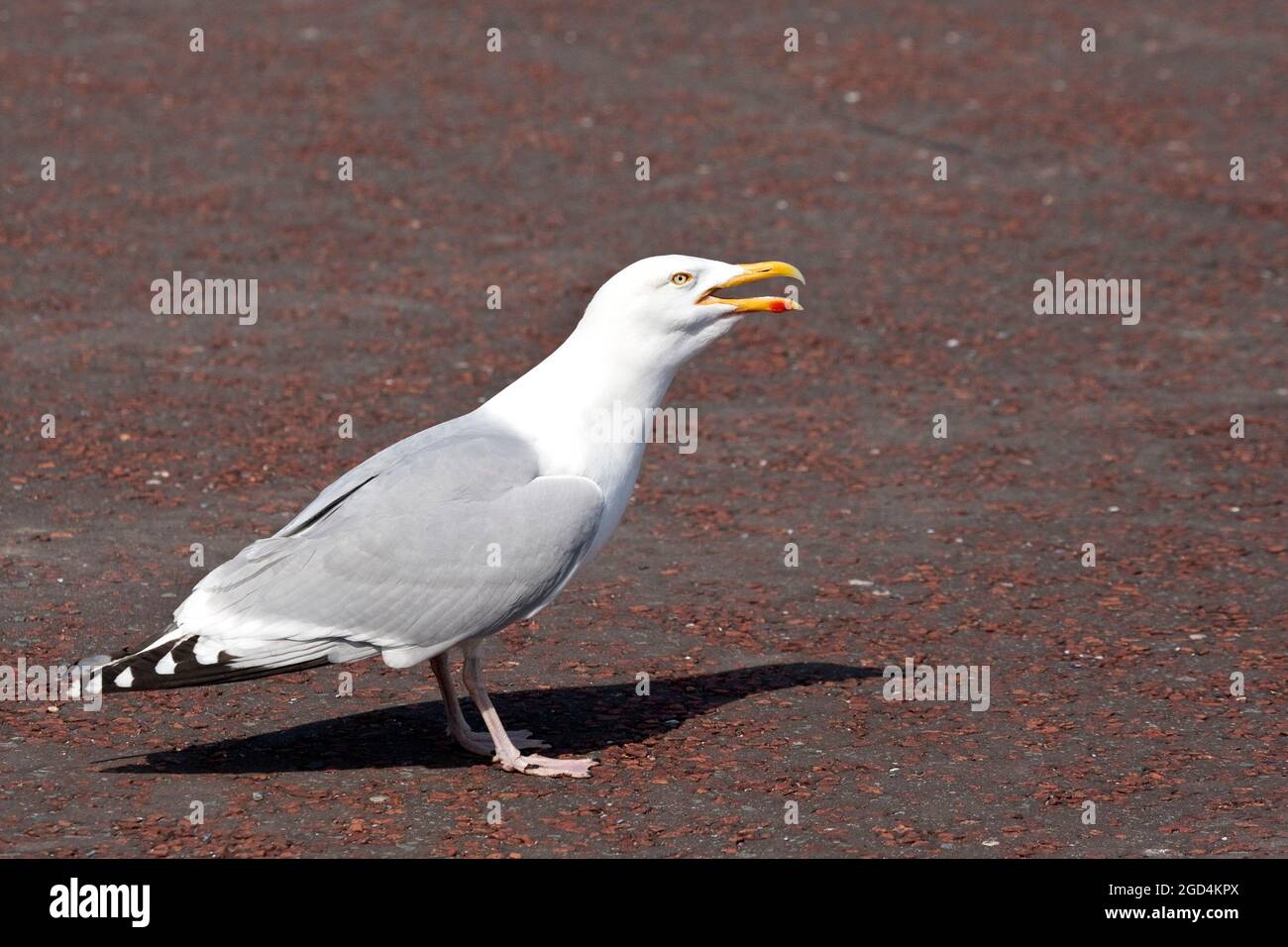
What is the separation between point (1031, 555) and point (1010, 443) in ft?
6.06

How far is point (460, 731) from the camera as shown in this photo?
7543mm

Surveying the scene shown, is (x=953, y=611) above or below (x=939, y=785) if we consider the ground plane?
above

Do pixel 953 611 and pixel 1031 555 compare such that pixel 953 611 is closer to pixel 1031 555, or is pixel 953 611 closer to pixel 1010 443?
pixel 1031 555

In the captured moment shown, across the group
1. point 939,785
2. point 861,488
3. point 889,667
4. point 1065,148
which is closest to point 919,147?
point 1065,148

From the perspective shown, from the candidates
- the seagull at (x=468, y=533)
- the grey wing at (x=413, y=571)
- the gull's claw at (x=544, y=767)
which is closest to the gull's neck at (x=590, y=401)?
the seagull at (x=468, y=533)

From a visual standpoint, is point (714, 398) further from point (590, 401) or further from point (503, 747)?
point (503, 747)

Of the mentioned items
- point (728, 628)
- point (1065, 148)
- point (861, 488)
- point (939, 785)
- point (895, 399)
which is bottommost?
point (939, 785)

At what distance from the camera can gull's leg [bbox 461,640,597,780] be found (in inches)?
286

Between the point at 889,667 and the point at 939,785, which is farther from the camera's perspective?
the point at 889,667

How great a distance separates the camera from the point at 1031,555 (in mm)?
9914

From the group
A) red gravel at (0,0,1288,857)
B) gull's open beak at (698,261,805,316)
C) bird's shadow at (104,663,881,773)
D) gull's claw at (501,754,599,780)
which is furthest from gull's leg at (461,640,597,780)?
gull's open beak at (698,261,805,316)

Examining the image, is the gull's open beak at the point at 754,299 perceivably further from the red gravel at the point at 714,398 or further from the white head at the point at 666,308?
the red gravel at the point at 714,398

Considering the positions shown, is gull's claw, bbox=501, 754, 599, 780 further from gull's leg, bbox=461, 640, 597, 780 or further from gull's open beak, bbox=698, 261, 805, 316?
gull's open beak, bbox=698, 261, 805, 316

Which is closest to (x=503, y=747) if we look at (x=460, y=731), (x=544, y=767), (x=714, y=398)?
(x=544, y=767)
